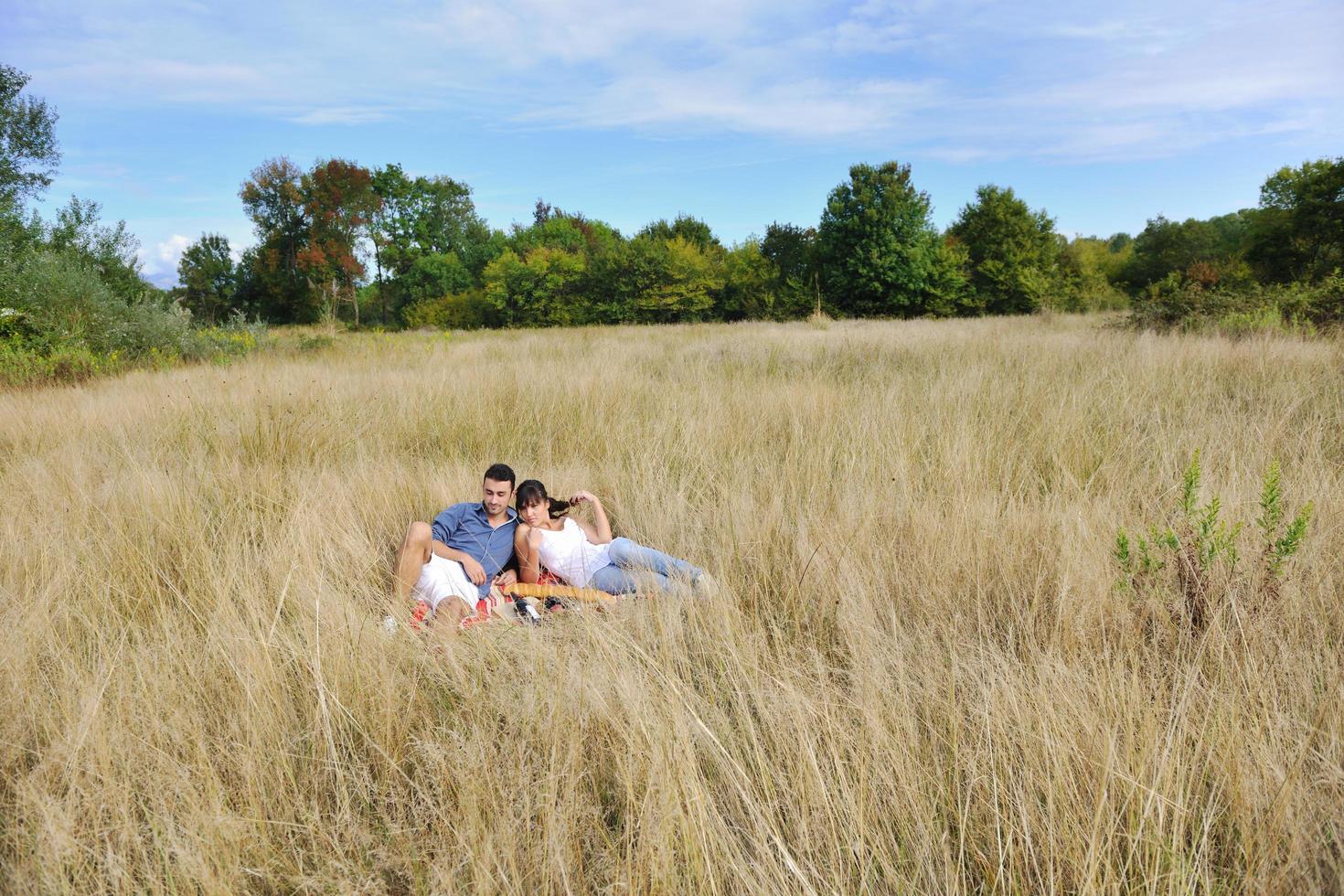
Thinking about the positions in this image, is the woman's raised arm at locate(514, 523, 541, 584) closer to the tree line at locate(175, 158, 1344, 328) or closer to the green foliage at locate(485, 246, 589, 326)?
the tree line at locate(175, 158, 1344, 328)

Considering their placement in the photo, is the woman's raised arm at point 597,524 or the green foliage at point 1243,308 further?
the green foliage at point 1243,308

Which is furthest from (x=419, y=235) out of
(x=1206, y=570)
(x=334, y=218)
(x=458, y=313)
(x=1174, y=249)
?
(x=1206, y=570)

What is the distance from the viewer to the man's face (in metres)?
3.70

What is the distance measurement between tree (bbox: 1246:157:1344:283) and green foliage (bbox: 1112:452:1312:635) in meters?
31.4

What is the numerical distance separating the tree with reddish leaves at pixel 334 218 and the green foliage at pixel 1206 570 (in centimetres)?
4470

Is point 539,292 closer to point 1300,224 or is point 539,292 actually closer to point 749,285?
point 749,285

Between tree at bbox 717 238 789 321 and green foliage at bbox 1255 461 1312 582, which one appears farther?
tree at bbox 717 238 789 321

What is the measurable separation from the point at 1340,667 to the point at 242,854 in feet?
9.39

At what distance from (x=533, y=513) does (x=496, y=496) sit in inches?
9.2

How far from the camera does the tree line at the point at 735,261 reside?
99.7ft

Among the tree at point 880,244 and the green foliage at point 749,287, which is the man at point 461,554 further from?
the tree at point 880,244

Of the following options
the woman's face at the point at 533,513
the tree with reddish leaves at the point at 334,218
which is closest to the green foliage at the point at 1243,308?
the woman's face at the point at 533,513

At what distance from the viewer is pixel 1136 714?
1.69m

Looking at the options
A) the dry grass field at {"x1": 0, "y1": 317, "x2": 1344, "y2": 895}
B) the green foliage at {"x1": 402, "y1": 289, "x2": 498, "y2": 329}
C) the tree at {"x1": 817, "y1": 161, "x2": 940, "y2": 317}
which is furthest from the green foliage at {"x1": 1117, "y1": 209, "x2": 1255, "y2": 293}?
the dry grass field at {"x1": 0, "y1": 317, "x2": 1344, "y2": 895}
